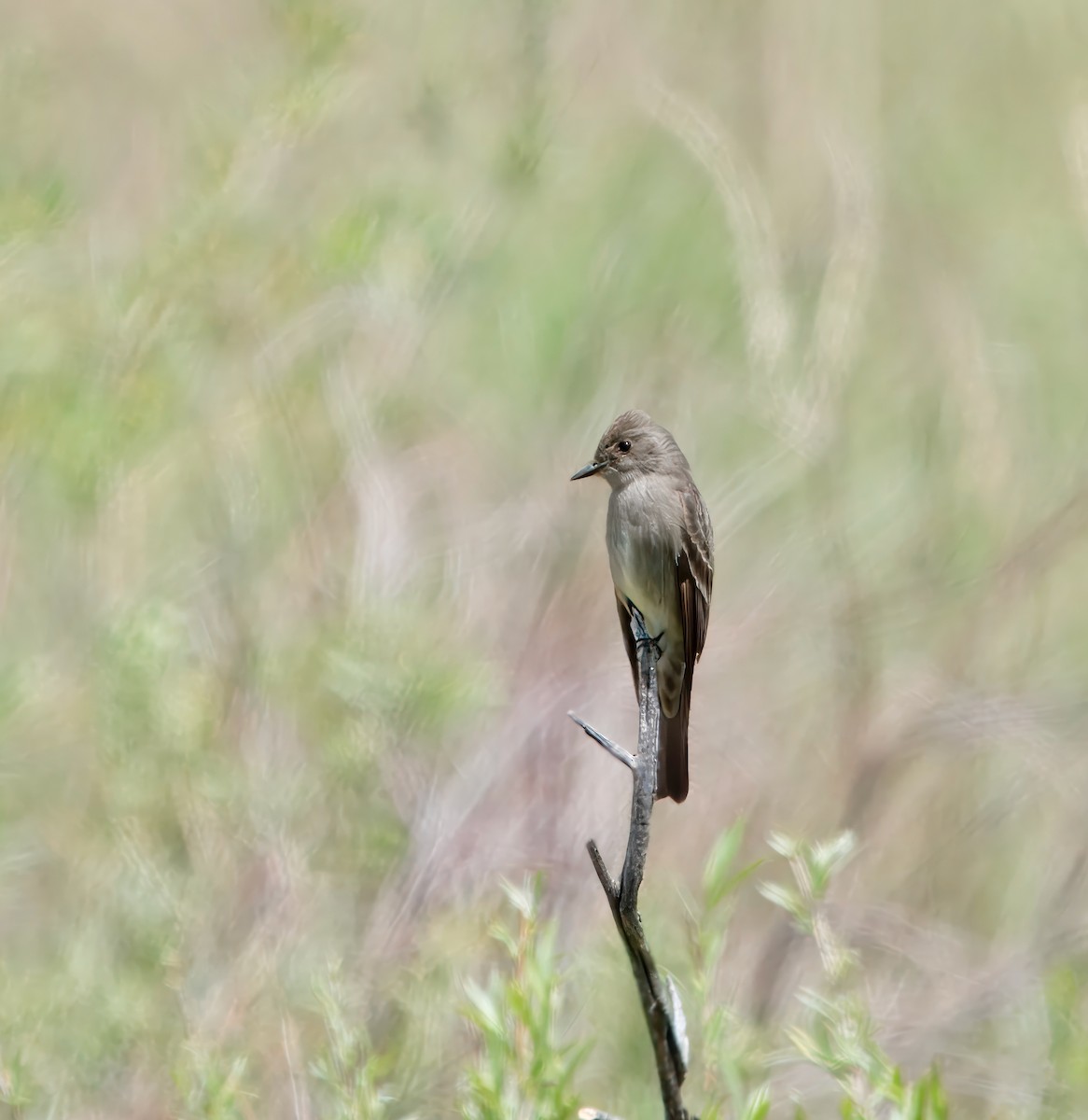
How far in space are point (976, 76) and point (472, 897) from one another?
440 cm

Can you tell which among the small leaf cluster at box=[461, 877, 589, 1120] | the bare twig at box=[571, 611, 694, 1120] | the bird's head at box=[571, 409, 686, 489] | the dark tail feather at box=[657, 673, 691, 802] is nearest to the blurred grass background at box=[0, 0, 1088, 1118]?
the dark tail feather at box=[657, 673, 691, 802]

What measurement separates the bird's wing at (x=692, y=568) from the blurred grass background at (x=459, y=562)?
589mm

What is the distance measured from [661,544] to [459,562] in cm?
120

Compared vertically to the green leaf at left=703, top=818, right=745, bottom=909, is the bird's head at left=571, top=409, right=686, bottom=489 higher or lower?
higher

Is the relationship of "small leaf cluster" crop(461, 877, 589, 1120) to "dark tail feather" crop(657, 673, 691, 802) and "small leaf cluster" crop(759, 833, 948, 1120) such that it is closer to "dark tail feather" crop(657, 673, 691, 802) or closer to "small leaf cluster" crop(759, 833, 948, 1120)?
"small leaf cluster" crop(759, 833, 948, 1120)

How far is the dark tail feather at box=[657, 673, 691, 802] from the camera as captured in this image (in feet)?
10.7

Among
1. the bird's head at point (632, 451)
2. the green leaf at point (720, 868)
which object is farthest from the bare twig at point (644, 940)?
the bird's head at point (632, 451)

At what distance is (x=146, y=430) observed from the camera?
380 centimetres

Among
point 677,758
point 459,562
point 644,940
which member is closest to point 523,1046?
point 644,940

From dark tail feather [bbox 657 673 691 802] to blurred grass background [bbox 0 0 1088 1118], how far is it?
0.52 m

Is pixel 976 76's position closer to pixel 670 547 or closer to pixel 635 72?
pixel 635 72

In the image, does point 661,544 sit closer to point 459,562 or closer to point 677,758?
point 677,758

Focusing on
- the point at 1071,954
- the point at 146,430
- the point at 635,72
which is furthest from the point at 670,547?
the point at 635,72

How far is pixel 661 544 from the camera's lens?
3.29m
